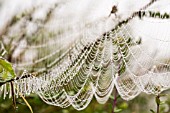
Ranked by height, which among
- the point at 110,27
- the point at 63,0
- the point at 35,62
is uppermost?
the point at 63,0

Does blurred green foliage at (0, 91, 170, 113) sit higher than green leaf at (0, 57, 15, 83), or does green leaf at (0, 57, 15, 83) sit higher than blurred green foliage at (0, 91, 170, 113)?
green leaf at (0, 57, 15, 83)

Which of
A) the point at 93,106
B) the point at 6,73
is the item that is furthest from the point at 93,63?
the point at 6,73

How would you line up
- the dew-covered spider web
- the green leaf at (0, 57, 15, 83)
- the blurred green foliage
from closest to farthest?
the green leaf at (0, 57, 15, 83) → the dew-covered spider web → the blurred green foliage

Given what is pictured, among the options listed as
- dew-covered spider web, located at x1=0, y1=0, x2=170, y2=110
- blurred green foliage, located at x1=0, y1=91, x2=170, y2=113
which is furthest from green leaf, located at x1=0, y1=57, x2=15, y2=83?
dew-covered spider web, located at x1=0, y1=0, x2=170, y2=110

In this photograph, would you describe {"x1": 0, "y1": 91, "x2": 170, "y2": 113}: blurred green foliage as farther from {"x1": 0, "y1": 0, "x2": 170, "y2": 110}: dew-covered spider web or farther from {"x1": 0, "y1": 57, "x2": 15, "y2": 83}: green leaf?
{"x1": 0, "y1": 57, "x2": 15, "y2": 83}: green leaf

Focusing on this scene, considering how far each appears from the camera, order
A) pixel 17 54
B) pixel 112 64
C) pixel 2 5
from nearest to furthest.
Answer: pixel 112 64, pixel 17 54, pixel 2 5

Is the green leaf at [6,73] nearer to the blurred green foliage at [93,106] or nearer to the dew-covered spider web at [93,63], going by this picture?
the blurred green foliage at [93,106]

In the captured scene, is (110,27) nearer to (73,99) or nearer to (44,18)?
(73,99)

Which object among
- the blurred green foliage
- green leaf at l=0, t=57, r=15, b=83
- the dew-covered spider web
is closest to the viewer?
green leaf at l=0, t=57, r=15, b=83

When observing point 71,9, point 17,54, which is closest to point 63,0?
point 71,9
